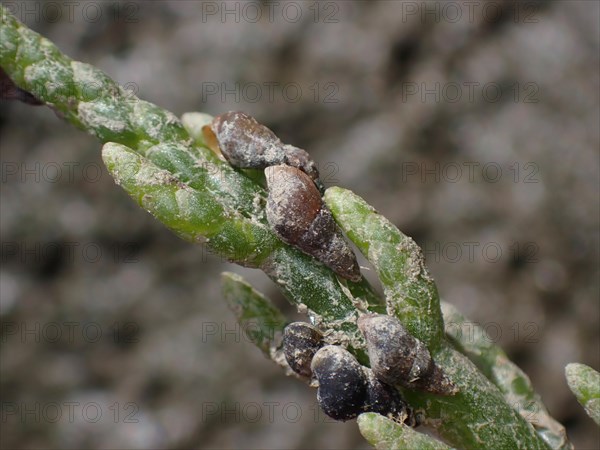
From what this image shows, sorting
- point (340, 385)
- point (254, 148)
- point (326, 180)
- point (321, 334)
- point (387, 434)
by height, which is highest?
point (326, 180)

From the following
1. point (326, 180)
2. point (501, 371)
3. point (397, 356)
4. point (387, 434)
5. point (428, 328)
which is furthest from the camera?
point (326, 180)

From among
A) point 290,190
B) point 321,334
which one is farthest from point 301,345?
point 290,190

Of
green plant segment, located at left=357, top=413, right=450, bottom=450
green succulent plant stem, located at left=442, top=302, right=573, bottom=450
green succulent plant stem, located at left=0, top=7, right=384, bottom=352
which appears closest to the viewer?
green plant segment, located at left=357, top=413, right=450, bottom=450

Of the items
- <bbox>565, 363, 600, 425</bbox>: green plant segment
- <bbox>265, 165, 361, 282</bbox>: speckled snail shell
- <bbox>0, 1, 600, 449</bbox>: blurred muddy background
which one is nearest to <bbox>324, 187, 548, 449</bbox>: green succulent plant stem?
<bbox>265, 165, 361, 282</bbox>: speckled snail shell

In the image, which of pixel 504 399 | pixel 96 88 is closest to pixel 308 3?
pixel 96 88

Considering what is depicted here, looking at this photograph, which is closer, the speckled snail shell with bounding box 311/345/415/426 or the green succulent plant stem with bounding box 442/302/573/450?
the speckled snail shell with bounding box 311/345/415/426

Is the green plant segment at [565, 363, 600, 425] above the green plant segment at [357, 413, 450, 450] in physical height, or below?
above

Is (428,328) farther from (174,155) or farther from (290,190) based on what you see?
(174,155)

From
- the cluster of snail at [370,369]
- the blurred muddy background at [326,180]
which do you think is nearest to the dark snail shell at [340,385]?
the cluster of snail at [370,369]

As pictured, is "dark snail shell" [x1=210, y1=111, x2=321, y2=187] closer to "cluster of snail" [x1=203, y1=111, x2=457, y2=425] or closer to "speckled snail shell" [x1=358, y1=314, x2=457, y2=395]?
"cluster of snail" [x1=203, y1=111, x2=457, y2=425]
